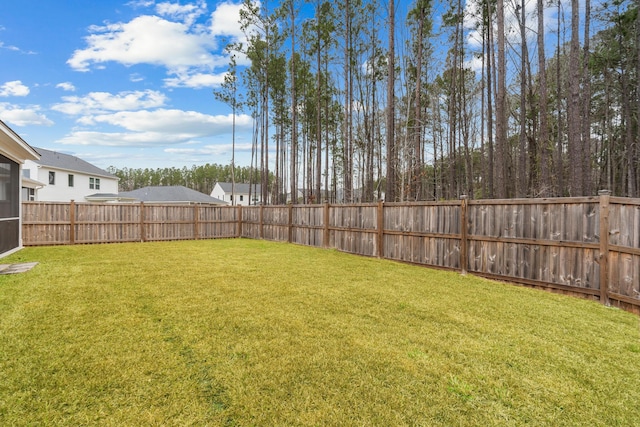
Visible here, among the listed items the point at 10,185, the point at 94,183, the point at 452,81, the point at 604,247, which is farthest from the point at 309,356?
the point at 94,183

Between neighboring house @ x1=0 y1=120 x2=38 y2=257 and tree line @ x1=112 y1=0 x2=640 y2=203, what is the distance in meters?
9.20

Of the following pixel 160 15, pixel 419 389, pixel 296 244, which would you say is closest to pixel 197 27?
pixel 160 15

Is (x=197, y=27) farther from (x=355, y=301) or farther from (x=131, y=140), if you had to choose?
(x=131, y=140)

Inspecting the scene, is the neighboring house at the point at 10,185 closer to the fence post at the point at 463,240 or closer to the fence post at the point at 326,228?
the fence post at the point at 326,228

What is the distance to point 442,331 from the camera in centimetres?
315

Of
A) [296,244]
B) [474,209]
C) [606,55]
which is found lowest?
[296,244]

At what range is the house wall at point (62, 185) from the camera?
762 inches

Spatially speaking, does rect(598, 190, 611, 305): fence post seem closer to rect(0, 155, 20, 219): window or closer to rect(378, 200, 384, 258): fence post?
rect(378, 200, 384, 258): fence post

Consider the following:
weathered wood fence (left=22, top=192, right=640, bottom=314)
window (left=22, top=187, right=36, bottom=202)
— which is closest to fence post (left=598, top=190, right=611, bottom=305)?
weathered wood fence (left=22, top=192, right=640, bottom=314)

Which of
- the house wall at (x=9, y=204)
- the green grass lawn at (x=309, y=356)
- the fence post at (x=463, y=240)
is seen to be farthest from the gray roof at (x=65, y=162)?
the fence post at (x=463, y=240)

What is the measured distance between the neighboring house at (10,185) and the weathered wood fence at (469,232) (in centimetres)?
183

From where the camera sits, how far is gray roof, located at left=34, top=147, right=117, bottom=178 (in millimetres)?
20109

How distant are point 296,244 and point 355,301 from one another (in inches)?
271

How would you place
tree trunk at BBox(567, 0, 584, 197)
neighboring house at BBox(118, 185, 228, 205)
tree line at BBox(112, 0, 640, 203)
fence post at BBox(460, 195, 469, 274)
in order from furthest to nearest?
neighboring house at BBox(118, 185, 228, 205) → tree line at BBox(112, 0, 640, 203) → tree trunk at BBox(567, 0, 584, 197) → fence post at BBox(460, 195, 469, 274)
